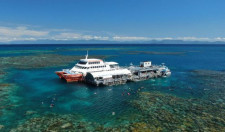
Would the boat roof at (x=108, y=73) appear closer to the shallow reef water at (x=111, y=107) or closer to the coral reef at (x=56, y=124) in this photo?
the shallow reef water at (x=111, y=107)

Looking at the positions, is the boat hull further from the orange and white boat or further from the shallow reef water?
the shallow reef water

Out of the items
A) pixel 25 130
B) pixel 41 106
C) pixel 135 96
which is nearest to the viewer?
pixel 25 130

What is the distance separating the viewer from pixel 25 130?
98.5 feet

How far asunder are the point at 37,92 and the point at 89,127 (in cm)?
2800

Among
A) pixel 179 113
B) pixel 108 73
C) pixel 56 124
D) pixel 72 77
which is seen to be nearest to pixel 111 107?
pixel 56 124

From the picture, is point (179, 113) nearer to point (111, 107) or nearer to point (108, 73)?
point (111, 107)

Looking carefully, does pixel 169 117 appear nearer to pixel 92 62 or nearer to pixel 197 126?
pixel 197 126

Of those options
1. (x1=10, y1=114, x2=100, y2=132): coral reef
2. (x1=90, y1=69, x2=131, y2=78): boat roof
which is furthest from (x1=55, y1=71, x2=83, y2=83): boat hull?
(x1=10, y1=114, x2=100, y2=132): coral reef

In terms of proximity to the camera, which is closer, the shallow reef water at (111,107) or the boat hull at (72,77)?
the shallow reef water at (111,107)

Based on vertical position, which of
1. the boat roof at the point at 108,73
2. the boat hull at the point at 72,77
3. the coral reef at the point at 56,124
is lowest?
the coral reef at the point at 56,124

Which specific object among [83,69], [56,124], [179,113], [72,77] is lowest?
[56,124]

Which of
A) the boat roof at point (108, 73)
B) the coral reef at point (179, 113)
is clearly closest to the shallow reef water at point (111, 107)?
the coral reef at point (179, 113)

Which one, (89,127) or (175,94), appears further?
(175,94)

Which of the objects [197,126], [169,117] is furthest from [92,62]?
[197,126]
